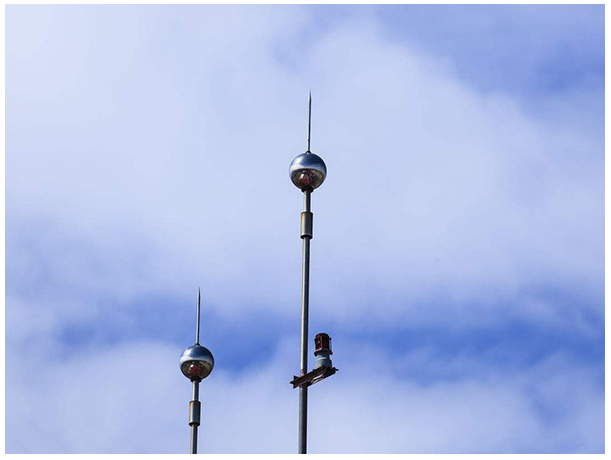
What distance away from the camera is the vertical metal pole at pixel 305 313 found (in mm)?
46500

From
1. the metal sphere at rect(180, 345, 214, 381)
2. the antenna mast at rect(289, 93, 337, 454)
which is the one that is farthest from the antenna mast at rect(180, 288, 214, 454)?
the antenna mast at rect(289, 93, 337, 454)

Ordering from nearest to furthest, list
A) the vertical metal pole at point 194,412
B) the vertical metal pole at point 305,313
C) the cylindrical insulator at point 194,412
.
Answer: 1. the vertical metal pole at point 305,313
2. the vertical metal pole at point 194,412
3. the cylindrical insulator at point 194,412

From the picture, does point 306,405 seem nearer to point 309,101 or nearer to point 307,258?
point 307,258

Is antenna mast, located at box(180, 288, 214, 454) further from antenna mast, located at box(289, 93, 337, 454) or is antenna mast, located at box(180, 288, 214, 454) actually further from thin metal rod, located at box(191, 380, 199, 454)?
antenna mast, located at box(289, 93, 337, 454)

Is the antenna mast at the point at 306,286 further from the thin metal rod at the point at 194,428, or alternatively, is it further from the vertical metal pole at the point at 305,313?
the thin metal rod at the point at 194,428

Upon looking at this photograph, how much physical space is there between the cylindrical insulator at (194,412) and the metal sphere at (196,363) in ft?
2.68

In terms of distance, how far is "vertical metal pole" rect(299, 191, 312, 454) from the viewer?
153 ft

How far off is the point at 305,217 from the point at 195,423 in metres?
9.84

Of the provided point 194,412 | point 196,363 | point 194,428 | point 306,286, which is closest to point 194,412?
point 194,412

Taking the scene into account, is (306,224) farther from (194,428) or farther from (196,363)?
(194,428)

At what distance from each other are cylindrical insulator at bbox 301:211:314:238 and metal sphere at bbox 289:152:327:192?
2.77 ft

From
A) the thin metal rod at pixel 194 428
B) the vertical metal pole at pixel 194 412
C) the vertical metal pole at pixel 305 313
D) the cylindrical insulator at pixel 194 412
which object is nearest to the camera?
the vertical metal pole at pixel 305 313

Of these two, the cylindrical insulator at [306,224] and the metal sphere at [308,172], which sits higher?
the metal sphere at [308,172]

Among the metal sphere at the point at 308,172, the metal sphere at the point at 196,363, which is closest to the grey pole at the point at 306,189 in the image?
the metal sphere at the point at 308,172
